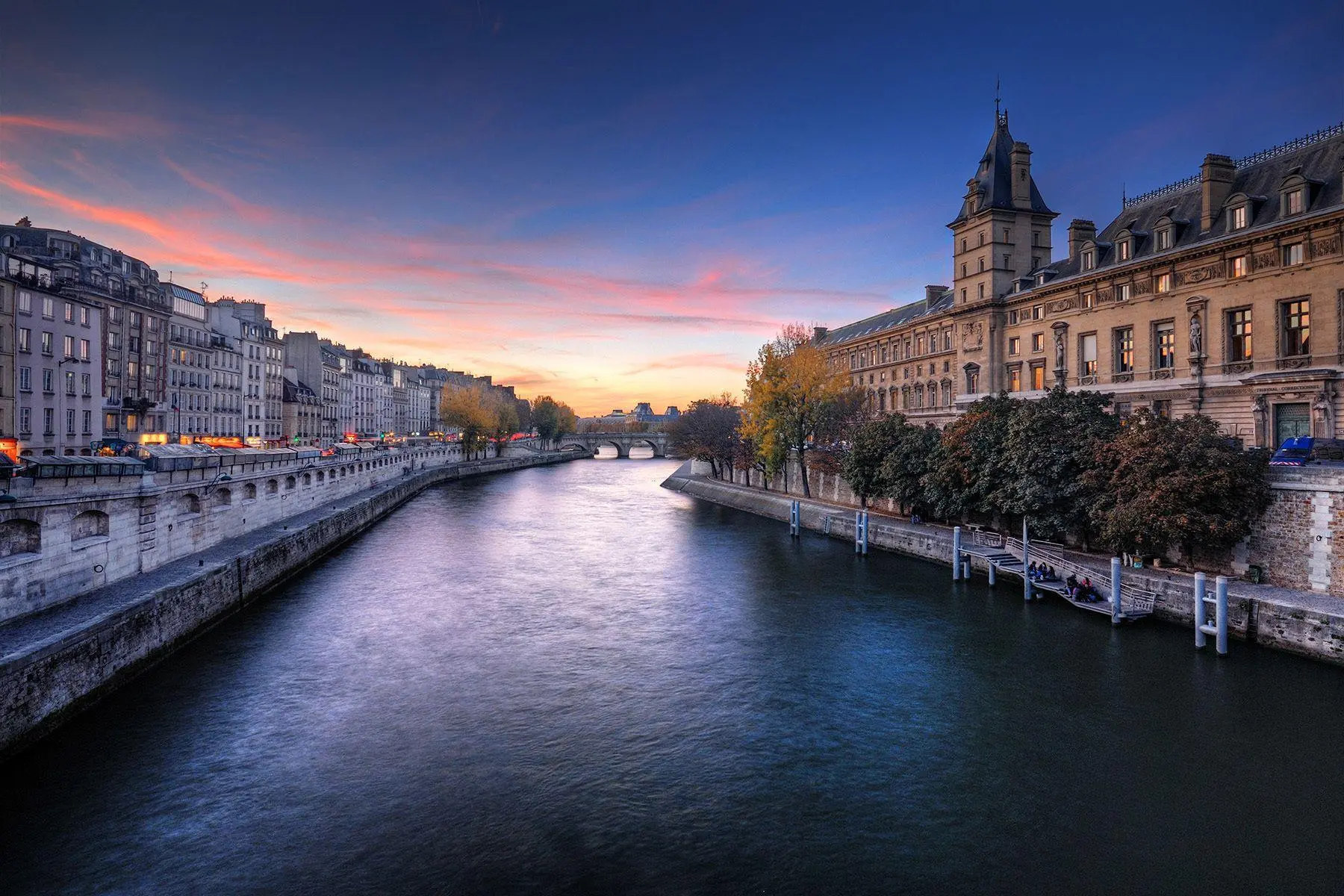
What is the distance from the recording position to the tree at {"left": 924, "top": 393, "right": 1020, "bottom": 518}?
3428cm

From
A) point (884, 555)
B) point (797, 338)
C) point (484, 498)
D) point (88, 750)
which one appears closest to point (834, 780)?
point (88, 750)

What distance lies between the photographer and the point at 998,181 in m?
57.4

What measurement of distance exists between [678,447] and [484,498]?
25.7m

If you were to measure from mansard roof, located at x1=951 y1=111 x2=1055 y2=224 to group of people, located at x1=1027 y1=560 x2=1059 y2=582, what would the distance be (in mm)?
37030

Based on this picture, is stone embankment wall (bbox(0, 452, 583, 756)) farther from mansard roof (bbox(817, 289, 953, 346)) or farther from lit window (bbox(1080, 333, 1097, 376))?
mansard roof (bbox(817, 289, 953, 346))

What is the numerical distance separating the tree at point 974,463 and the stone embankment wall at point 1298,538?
30.5 ft

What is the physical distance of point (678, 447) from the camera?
291 ft

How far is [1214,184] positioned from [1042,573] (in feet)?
85.7

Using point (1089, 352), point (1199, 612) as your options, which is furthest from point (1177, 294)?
point (1199, 612)

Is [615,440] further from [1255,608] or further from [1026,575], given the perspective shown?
[1255,608]

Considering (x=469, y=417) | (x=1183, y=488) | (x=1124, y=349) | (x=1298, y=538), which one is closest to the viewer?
(x=1298, y=538)

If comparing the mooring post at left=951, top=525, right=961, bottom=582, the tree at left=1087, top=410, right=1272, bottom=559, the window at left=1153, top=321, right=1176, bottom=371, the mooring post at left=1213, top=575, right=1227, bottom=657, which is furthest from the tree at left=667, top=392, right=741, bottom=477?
the mooring post at left=1213, top=575, right=1227, bottom=657

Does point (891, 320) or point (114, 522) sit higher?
point (891, 320)

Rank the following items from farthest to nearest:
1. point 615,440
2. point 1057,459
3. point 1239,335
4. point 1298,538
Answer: point 615,440, point 1239,335, point 1057,459, point 1298,538
